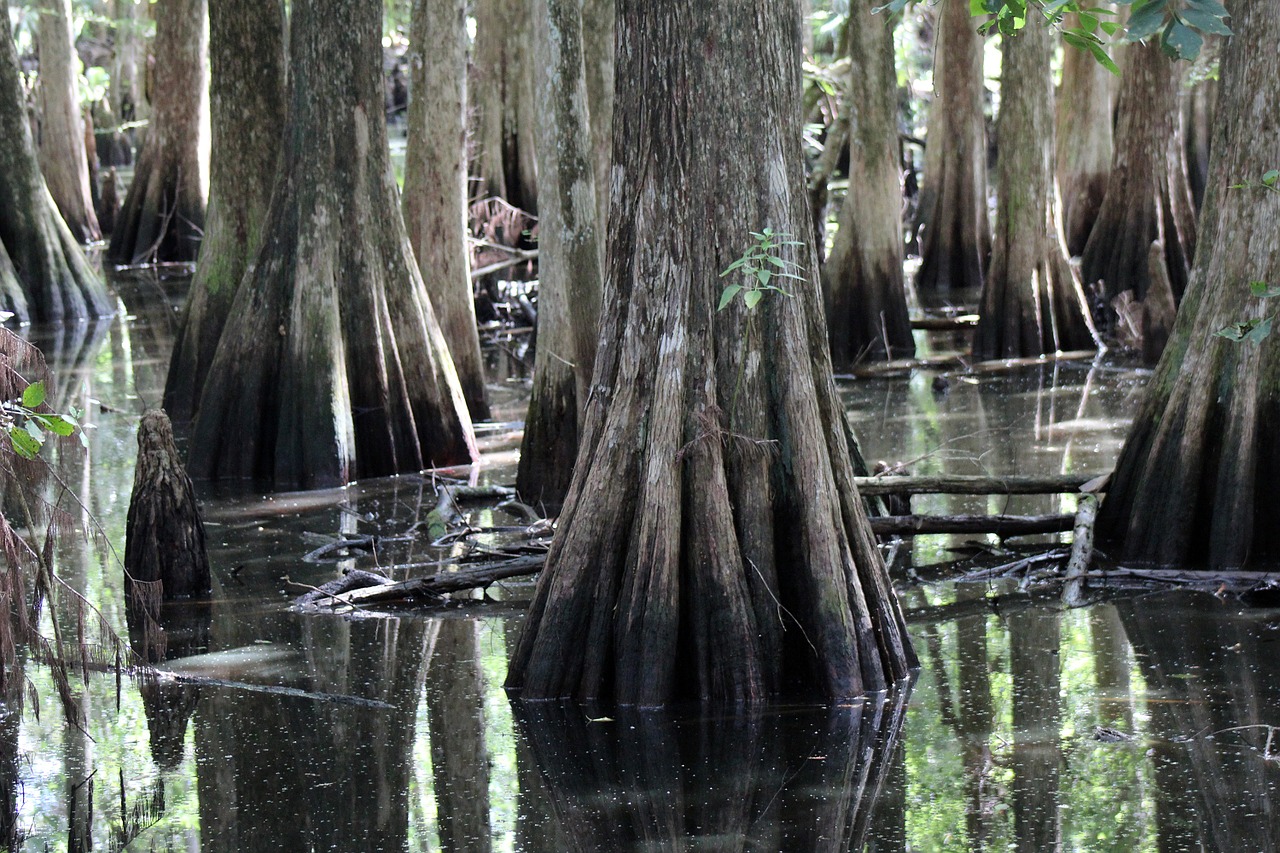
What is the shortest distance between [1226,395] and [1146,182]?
32.0 ft

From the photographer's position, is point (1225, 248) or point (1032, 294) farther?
point (1032, 294)

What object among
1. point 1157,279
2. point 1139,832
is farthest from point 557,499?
point 1157,279

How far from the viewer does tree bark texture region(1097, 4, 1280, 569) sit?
709cm

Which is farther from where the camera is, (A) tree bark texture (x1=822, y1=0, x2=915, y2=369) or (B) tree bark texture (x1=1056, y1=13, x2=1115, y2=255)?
(B) tree bark texture (x1=1056, y1=13, x2=1115, y2=255)

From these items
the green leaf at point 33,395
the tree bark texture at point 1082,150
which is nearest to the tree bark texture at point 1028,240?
the tree bark texture at point 1082,150

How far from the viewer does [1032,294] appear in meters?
14.2

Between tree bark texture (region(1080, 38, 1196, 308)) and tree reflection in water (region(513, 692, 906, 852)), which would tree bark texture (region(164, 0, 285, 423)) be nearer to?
tree reflection in water (region(513, 692, 906, 852))

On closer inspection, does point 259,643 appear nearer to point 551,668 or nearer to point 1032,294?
point 551,668

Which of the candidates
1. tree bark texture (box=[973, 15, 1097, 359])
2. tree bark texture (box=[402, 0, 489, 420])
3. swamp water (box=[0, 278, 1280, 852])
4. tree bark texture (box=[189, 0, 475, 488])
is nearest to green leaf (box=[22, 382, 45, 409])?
swamp water (box=[0, 278, 1280, 852])

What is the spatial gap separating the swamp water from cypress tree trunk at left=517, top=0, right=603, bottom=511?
1.89 m

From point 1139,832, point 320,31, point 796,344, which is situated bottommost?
point 1139,832

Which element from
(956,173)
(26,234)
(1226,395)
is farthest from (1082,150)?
(1226,395)

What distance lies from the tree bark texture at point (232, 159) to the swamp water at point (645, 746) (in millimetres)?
4749

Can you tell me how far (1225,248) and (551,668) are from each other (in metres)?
3.86
